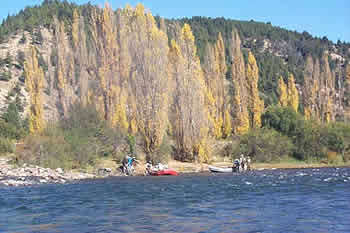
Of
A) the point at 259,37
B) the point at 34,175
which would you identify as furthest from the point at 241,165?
the point at 259,37

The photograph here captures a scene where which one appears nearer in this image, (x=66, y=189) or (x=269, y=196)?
(x=269, y=196)

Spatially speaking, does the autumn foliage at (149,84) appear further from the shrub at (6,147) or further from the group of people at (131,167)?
the shrub at (6,147)

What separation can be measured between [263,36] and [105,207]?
132 meters

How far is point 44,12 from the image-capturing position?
108m

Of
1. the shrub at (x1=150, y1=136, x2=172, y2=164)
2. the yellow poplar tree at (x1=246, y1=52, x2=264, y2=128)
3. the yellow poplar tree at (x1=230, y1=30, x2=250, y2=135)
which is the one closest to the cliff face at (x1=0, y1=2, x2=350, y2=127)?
the shrub at (x1=150, y1=136, x2=172, y2=164)

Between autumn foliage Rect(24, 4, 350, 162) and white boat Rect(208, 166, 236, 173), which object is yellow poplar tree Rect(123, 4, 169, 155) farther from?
white boat Rect(208, 166, 236, 173)

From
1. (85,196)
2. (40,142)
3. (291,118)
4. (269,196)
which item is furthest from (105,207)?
(291,118)

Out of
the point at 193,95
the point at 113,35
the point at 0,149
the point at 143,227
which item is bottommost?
the point at 143,227

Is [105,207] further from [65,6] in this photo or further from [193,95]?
[65,6]

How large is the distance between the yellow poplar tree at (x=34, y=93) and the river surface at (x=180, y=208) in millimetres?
23403

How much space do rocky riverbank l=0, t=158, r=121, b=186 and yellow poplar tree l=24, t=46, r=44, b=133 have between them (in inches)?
421

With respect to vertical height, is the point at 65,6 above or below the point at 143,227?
above

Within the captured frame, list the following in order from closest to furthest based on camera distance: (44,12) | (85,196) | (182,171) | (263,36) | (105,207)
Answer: (105,207)
(85,196)
(182,171)
(44,12)
(263,36)

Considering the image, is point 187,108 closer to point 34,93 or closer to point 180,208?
point 34,93
